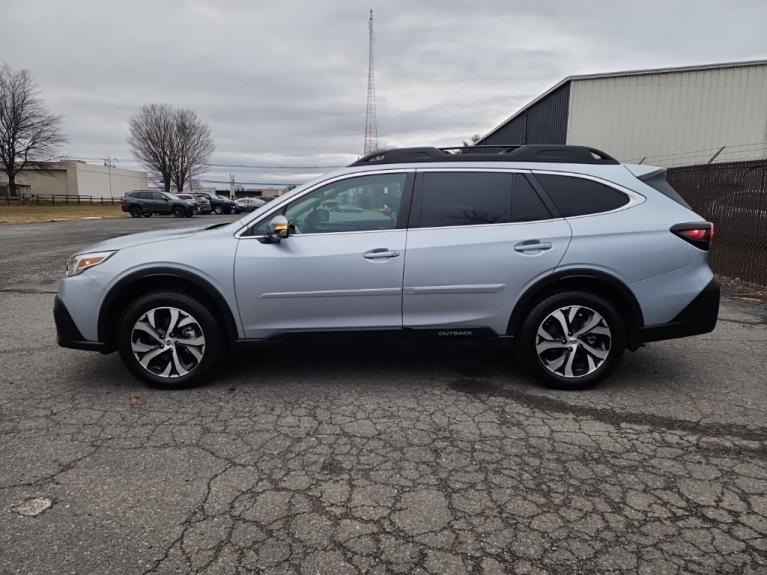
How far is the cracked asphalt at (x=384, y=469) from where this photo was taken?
231 cm

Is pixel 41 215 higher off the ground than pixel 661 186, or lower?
lower

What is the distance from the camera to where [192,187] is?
87750mm

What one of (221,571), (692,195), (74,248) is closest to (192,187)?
(74,248)

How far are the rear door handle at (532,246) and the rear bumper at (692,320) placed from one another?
3.10 feet

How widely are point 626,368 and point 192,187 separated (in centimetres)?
9097

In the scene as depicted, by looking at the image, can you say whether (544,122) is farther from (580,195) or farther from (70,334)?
(70,334)

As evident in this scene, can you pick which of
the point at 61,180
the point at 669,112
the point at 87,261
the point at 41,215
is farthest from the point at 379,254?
the point at 61,180

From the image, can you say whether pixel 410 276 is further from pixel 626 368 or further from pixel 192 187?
pixel 192 187

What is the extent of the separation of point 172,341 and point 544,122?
798 inches

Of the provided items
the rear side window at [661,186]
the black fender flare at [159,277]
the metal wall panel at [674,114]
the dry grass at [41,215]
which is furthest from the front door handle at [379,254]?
the dry grass at [41,215]

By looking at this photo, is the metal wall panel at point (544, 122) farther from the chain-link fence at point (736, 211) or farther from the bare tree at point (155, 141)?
the bare tree at point (155, 141)

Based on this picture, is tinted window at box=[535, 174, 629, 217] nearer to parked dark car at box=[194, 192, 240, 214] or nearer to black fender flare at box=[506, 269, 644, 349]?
black fender flare at box=[506, 269, 644, 349]

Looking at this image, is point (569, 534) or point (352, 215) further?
point (352, 215)

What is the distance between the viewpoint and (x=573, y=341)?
158 inches
